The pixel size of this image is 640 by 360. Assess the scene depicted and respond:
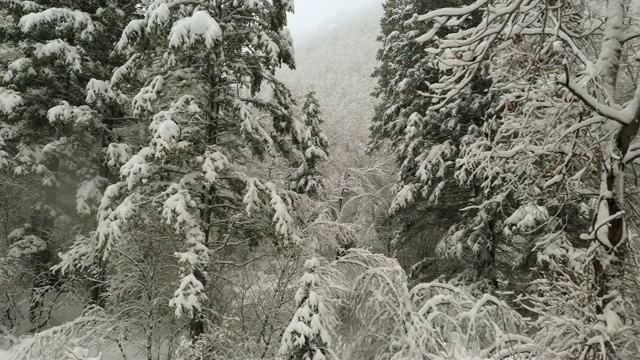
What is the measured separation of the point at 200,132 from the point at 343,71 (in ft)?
286

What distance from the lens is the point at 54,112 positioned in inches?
484

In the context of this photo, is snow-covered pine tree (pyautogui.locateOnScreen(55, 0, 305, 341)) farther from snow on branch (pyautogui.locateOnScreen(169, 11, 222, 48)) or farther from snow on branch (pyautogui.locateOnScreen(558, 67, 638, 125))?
snow on branch (pyautogui.locateOnScreen(558, 67, 638, 125))

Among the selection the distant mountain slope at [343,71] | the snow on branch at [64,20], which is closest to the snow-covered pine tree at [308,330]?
the snow on branch at [64,20]

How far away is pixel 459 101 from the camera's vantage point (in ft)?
44.3

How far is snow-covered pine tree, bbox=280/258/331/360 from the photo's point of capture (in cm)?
712

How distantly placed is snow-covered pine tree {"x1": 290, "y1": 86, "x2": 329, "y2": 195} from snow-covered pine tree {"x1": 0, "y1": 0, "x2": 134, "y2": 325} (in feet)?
26.0

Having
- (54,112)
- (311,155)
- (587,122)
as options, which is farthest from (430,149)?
(54,112)

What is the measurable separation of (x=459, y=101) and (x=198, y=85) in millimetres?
7750

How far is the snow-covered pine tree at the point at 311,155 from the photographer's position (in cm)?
1967

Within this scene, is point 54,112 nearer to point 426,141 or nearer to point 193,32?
point 193,32

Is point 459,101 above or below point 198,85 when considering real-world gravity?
below

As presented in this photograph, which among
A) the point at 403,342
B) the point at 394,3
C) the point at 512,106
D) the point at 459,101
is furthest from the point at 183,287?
the point at 394,3

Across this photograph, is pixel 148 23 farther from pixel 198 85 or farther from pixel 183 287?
pixel 183 287

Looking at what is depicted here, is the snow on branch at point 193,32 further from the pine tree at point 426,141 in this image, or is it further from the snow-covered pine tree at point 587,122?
the pine tree at point 426,141
